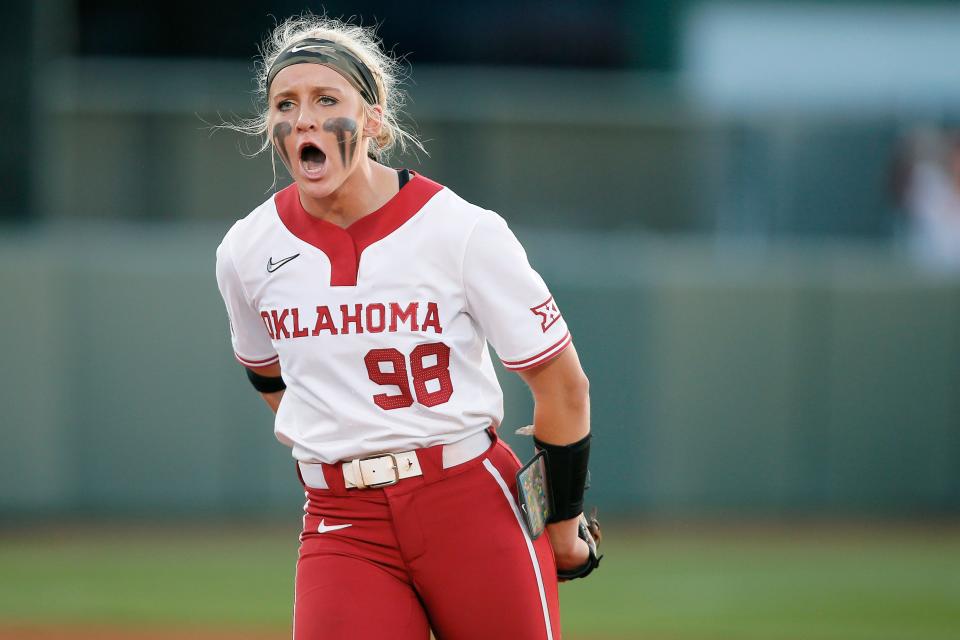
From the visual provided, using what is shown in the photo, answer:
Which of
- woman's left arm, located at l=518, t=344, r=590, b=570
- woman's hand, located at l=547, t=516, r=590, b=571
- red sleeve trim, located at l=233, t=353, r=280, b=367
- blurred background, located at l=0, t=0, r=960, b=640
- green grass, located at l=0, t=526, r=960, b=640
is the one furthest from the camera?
blurred background, located at l=0, t=0, r=960, b=640

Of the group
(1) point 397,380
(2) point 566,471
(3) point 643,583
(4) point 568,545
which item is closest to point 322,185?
(1) point 397,380

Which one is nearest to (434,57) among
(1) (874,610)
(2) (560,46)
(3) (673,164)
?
(2) (560,46)

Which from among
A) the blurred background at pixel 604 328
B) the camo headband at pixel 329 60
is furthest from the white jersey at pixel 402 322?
the blurred background at pixel 604 328

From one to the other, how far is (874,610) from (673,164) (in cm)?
539

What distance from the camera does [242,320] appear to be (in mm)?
3445

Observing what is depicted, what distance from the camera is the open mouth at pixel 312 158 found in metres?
3.11

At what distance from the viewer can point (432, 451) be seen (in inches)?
121

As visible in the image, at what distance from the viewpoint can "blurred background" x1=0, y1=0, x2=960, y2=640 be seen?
9414 millimetres

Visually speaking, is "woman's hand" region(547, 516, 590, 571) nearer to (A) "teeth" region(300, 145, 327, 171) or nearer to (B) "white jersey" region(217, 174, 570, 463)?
(B) "white jersey" region(217, 174, 570, 463)

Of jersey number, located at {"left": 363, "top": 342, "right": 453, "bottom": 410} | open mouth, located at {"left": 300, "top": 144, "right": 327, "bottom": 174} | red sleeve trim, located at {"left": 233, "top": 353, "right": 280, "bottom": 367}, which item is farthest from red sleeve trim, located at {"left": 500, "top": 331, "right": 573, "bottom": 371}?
red sleeve trim, located at {"left": 233, "top": 353, "right": 280, "bottom": 367}

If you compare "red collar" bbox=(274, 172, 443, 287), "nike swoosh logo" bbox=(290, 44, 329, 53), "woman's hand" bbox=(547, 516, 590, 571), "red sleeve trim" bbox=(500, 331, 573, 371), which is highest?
"nike swoosh logo" bbox=(290, 44, 329, 53)

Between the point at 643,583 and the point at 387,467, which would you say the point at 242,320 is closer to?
the point at 387,467

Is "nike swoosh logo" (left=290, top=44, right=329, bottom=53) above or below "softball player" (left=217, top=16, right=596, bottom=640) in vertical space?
above

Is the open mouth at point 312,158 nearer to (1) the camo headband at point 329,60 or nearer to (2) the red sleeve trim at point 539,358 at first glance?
(1) the camo headband at point 329,60
